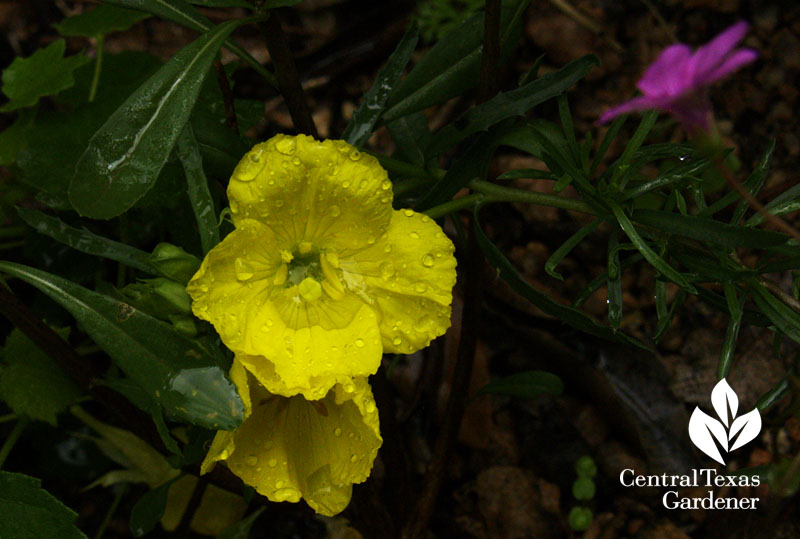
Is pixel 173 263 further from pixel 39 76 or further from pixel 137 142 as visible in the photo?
pixel 39 76

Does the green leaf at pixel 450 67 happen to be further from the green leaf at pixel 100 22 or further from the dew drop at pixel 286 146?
the green leaf at pixel 100 22

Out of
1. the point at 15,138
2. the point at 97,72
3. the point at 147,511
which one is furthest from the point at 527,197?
the point at 15,138

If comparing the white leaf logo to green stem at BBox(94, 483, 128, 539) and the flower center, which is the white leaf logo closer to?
the flower center

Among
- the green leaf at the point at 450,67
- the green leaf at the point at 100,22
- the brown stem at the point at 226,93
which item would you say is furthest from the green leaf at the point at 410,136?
the green leaf at the point at 100,22

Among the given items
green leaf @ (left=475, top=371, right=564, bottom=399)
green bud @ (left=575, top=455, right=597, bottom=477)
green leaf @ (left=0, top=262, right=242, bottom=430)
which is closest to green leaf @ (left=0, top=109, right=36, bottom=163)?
green leaf @ (left=0, top=262, right=242, bottom=430)

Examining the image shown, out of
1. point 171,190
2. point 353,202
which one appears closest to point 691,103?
point 353,202

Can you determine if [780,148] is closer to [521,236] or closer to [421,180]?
[521,236]
